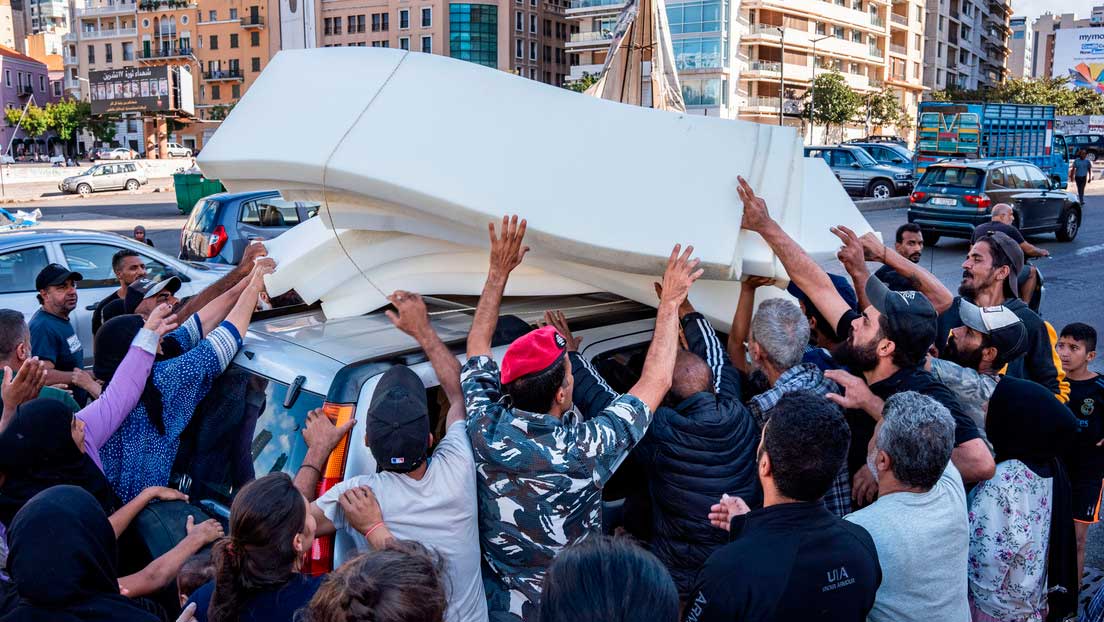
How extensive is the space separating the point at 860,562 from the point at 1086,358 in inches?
115

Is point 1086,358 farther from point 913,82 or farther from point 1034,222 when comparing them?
point 913,82

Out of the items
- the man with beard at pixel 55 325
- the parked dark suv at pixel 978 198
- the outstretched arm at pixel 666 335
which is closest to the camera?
the outstretched arm at pixel 666 335

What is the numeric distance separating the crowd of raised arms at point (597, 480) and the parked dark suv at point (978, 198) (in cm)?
1482

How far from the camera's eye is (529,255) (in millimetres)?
3531

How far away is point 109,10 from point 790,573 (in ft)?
412

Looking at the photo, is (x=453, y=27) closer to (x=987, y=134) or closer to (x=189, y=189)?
(x=189, y=189)

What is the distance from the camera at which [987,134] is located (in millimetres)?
29625

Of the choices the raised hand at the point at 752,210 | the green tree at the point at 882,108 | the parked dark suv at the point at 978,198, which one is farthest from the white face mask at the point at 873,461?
the green tree at the point at 882,108

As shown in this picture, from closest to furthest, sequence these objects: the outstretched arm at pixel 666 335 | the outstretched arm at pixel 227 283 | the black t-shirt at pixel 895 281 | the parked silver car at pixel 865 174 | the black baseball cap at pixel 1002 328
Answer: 1. the outstretched arm at pixel 666 335
2. the black baseball cap at pixel 1002 328
3. the outstretched arm at pixel 227 283
4. the black t-shirt at pixel 895 281
5. the parked silver car at pixel 865 174

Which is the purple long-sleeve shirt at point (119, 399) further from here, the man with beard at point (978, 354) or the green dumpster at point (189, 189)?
the green dumpster at point (189, 189)

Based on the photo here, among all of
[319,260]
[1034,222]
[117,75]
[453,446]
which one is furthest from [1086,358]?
[117,75]

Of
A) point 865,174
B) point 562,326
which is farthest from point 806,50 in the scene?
point 562,326

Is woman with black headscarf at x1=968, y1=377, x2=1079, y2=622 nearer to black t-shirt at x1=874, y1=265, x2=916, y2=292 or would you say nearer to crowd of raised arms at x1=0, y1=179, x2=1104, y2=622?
crowd of raised arms at x1=0, y1=179, x2=1104, y2=622

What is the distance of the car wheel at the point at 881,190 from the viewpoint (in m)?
28.5
